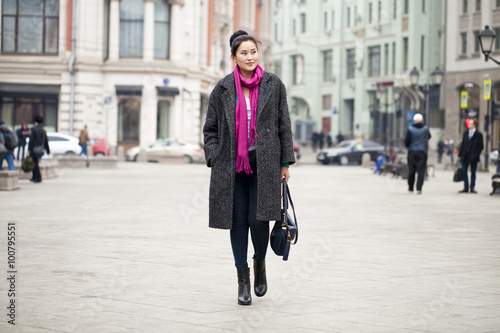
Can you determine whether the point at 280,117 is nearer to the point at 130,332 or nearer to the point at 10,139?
the point at 130,332

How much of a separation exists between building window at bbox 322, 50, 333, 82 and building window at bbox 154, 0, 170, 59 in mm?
34316

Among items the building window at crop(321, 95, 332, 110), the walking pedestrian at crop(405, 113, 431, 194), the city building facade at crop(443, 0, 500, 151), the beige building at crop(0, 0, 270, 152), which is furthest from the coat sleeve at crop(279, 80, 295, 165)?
the building window at crop(321, 95, 332, 110)

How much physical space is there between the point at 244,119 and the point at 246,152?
0.24 metres

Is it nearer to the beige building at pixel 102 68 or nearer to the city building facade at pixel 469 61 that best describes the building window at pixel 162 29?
the beige building at pixel 102 68

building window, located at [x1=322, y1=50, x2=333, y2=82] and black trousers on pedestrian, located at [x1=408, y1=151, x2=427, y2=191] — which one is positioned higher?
building window, located at [x1=322, y1=50, x2=333, y2=82]

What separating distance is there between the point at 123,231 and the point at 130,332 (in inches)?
236

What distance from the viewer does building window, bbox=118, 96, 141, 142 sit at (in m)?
49.9

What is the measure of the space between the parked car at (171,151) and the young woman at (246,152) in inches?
1513

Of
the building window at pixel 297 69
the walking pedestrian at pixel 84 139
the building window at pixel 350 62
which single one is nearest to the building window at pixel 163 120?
the walking pedestrian at pixel 84 139

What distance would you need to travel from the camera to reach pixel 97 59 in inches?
1950

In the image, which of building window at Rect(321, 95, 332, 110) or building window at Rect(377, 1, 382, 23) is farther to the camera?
building window at Rect(321, 95, 332, 110)

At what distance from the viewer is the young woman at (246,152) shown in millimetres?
6211

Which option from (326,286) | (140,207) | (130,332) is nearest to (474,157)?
(140,207)

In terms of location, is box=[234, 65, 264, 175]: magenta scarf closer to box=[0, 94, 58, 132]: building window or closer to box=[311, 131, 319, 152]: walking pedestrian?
box=[0, 94, 58, 132]: building window
